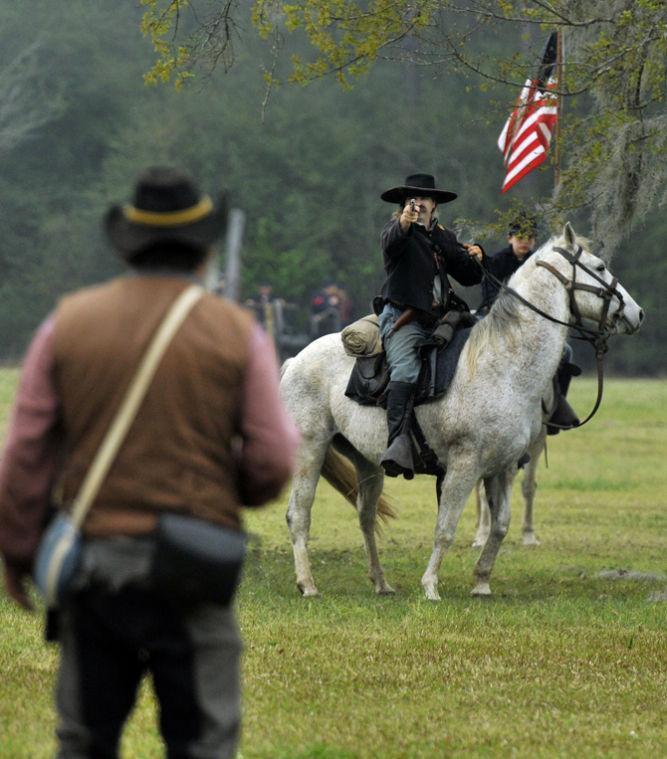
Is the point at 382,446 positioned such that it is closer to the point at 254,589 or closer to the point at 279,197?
the point at 254,589

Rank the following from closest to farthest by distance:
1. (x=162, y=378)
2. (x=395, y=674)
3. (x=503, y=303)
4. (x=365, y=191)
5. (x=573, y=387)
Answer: (x=162, y=378) < (x=395, y=674) < (x=503, y=303) < (x=573, y=387) < (x=365, y=191)

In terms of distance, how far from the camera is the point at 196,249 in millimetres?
4625

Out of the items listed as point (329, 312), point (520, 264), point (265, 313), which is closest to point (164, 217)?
point (520, 264)

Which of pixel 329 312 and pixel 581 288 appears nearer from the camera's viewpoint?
pixel 581 288

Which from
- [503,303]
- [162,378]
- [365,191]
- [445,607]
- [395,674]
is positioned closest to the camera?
[162,378]

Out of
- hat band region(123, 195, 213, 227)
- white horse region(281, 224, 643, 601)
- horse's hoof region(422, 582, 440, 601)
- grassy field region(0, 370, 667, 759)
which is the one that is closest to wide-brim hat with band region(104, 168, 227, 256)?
hat band region(123, 195, 213, 227)

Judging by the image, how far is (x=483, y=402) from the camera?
11094mm

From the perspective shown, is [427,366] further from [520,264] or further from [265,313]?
[265,313]

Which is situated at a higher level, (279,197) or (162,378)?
(162,378)

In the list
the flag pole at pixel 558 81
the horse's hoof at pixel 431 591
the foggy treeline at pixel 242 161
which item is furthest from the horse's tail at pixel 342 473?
the foggy treeline at pixel 242 161

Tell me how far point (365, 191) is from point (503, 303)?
56.0m

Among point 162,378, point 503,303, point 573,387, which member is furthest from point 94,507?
point 573,387

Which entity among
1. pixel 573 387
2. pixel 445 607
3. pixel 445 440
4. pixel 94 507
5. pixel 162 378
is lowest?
pixel 573 387

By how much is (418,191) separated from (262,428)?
22.0 feet
